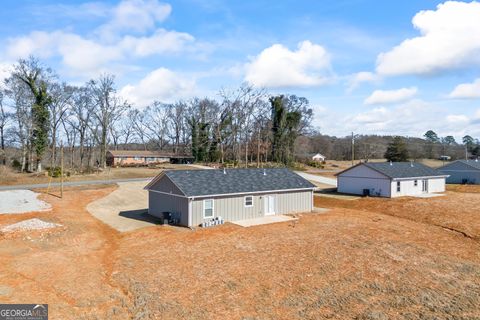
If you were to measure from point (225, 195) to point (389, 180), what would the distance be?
21353mm

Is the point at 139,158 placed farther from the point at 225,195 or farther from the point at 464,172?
the point at 464,172

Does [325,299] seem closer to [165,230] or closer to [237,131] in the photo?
[165,230]

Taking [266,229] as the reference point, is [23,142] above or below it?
above

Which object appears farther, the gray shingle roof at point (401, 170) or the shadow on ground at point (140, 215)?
the gray shingle roof at point (401, 170)

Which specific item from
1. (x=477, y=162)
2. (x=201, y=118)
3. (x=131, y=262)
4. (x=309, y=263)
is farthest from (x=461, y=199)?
(x=201, y=118)

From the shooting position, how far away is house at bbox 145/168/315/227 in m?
25.4

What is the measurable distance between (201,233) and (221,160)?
53.9m

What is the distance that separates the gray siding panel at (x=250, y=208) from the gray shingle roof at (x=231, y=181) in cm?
58

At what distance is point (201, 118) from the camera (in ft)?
273

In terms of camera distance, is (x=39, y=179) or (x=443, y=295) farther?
(x=39, y=179)

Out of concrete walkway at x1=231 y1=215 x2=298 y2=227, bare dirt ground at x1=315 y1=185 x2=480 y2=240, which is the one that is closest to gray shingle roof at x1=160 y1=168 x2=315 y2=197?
concrete walkway at x1=231 y1=215 x2=298 y2=227

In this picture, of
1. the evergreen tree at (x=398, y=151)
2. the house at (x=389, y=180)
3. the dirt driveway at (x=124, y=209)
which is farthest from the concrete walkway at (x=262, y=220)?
the evergreen tree at (x=398, y=151)

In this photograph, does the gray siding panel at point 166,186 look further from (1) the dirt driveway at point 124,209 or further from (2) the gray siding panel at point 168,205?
(1) the dirt driveway at point 124,209

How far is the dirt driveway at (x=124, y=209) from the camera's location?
26450 millimetres
